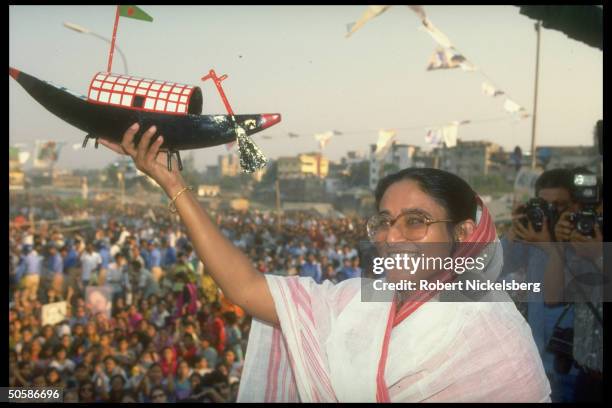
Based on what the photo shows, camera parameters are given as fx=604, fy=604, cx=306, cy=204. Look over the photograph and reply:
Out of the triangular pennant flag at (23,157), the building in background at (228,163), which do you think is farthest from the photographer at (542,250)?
the triangular pennant flag at (23,157)

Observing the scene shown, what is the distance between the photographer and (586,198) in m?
2.55

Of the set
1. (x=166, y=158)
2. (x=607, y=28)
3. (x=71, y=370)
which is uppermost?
(x=607, y=28)

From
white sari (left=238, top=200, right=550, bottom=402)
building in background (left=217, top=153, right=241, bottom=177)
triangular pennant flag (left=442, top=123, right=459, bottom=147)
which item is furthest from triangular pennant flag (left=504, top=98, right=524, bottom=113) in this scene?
white sari (left=238, top=200, right=550, bottom=402)

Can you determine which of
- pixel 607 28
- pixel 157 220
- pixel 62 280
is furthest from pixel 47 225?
pixel 607 28

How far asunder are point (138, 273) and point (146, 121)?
704 centimetres

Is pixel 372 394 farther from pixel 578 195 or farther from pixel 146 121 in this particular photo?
pixel 578 195

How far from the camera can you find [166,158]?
1.43 metres

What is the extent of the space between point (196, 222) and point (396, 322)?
540mm

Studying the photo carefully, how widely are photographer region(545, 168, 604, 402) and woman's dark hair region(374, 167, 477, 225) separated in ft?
3.41

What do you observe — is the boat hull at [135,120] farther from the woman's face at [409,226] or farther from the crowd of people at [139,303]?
the crowd of people at [139,303]

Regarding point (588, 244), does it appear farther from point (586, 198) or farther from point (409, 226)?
point (409, 226)

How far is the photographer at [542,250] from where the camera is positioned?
7.29 ft

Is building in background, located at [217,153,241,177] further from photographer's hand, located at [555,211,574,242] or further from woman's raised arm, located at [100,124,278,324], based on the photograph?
woman's raised arm, located at [100,124,278,324]

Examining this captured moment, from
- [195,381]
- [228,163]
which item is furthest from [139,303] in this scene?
[195,381]
